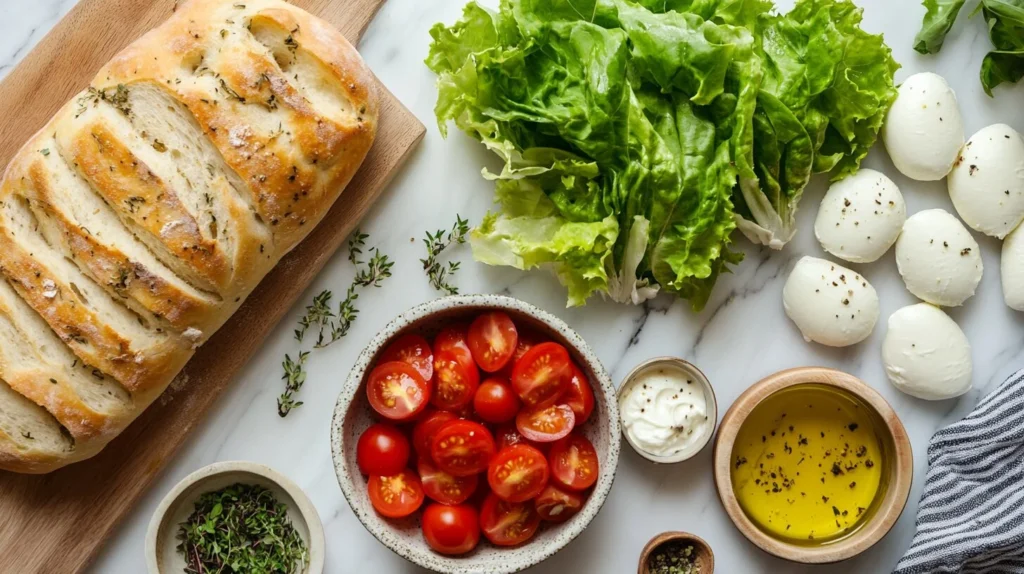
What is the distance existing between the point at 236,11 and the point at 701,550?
70.9 inches

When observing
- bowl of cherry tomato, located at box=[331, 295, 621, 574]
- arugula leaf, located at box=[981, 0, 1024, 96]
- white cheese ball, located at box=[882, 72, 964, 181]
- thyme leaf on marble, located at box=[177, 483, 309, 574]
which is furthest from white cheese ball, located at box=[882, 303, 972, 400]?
thyme leaf on marble, located at box=[177, 483, 309, 574]

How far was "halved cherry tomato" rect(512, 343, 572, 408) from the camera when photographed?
206 centimetres

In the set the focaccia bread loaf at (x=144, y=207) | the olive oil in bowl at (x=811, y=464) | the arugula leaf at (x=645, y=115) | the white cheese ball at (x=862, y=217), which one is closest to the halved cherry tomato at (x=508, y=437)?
the arugula leaf at (x=645, y=115)

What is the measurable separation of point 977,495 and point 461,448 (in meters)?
1.44

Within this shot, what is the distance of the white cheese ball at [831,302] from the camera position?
90.6 inches

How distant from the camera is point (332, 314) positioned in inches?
92.2

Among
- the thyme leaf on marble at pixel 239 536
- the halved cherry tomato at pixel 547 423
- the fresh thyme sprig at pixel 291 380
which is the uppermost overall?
the halved cherry tomato at pixel 547 423

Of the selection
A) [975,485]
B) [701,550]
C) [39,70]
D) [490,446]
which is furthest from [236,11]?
[975,485]

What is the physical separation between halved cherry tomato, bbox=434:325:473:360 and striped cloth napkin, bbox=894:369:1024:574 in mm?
1332

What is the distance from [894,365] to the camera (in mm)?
2381

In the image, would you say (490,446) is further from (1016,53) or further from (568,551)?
(1016,53)

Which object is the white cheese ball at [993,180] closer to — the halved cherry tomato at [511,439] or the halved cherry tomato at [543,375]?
the halved cherry tomato at [543,375]

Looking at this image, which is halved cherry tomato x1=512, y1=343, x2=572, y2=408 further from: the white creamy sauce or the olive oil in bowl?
the olive oil in bowl

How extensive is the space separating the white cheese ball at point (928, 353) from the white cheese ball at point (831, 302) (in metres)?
0.09
